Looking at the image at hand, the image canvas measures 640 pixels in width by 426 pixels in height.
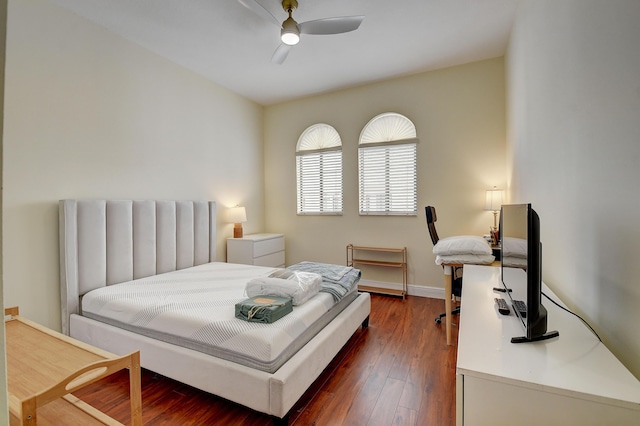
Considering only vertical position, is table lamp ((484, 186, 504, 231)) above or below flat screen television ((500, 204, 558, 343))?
above

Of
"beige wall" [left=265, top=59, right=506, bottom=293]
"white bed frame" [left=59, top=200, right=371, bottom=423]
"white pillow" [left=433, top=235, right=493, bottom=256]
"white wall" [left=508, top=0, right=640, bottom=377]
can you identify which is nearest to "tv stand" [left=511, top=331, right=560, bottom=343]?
"white wall" [left=508, top=0, right=640, bottom=377]

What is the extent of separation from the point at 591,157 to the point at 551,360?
32.4 inches

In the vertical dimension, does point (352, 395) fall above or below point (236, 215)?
below

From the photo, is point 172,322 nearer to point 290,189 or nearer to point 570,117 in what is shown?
point 570,117

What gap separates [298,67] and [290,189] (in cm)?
183

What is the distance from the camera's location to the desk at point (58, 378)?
104 cm

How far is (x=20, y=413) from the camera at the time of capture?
97cm

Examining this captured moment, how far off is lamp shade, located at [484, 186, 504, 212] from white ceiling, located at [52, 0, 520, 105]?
5.16ft

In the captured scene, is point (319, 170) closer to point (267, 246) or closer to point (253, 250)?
point (267, 246)

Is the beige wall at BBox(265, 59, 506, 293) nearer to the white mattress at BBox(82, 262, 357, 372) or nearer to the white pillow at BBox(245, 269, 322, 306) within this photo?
the white mattress at BBox(82, 262, 357, 372)

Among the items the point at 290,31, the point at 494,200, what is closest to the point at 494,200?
the point at 494,200

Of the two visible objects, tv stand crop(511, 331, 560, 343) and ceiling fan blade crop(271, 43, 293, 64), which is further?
ceiling fan blade crop(271, 43, 293, 64)

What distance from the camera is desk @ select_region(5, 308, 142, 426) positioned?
1.04m

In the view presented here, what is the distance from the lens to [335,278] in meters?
2.45
